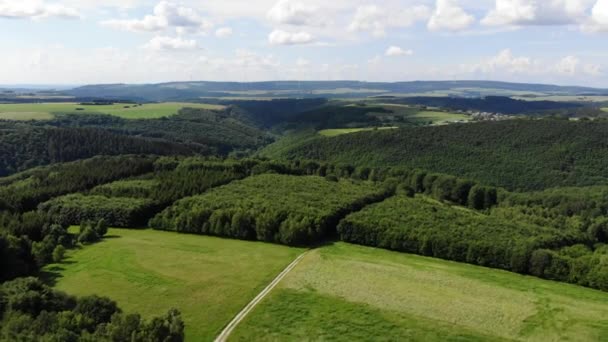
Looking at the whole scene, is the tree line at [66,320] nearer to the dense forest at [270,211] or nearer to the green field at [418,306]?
the green field at [418,306]

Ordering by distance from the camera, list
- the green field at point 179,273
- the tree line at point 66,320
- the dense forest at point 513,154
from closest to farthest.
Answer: the tree line at point 66,320 → the green field at point 179,273 → the dense forest at point 513,154

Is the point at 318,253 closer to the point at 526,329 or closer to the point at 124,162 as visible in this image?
the point at 526,329

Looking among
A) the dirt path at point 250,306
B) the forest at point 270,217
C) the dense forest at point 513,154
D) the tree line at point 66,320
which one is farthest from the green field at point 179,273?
the dense forest at point 513,154

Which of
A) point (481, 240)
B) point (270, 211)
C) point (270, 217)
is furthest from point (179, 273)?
point (481, 240)

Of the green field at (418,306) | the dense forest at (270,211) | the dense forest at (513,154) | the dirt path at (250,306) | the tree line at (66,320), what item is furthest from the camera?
the dense forest at (513,154)

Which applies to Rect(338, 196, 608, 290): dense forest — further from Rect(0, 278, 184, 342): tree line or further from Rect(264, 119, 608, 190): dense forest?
Rect(264, 119, 608, 190): dense forest

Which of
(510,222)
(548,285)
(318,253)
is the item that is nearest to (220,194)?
(318,253)
